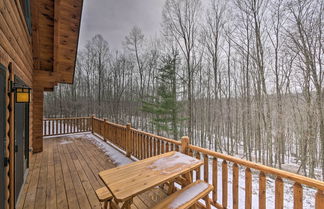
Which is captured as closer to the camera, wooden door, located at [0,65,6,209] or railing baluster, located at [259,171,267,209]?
wooden door, located at [0,65,6,209]

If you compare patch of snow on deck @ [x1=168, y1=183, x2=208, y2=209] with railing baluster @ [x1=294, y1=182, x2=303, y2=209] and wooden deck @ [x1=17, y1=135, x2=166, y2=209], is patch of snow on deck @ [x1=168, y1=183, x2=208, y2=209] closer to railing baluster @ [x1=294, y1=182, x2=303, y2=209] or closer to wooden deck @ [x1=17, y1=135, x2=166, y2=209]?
wooden deck @ [x1=17, y1=135, x2=166, y2=209]

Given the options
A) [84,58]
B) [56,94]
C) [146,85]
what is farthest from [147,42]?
[56,94]

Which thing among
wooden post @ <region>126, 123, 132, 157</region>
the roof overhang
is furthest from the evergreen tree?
the roof overhang

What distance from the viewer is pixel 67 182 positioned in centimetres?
296

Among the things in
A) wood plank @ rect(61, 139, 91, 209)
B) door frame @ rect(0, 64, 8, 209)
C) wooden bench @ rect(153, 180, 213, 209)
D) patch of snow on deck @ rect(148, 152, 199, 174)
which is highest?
door frame @ rect(0, 64, 8, 209)

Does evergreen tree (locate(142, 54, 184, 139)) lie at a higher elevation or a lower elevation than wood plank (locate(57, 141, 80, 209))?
higher

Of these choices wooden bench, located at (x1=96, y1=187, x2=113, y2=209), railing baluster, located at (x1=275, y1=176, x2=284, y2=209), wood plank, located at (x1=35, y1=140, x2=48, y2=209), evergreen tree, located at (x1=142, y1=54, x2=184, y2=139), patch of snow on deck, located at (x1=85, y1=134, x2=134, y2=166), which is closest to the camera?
railing baluster, located at (x1=275, y1=176, x2=284, y2=209)

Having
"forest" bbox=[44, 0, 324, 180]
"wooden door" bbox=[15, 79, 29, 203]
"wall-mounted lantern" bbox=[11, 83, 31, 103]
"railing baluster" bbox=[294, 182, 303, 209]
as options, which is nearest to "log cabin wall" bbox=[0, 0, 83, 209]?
"wall-mounted lantern" bbox=[11, 83, 31, 103]

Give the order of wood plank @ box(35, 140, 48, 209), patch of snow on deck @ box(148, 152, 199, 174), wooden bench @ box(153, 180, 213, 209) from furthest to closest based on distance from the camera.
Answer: wood plank @ box(35, 140, 48, 209) → patch of snow on deck @ box(148, 152, 199, 174) → wooden bench @ box(153, 180, 213, 209)

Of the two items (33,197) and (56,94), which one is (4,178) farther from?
(56,94)

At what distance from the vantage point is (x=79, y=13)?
301 centimetres

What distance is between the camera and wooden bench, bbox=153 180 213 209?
1654 millimetres

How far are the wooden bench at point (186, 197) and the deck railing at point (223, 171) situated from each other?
35cm

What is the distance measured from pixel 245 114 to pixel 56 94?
21569 millimetres
